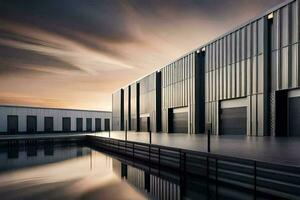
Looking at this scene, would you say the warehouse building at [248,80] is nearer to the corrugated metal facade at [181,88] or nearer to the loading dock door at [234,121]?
the loading dock door at [234,121]

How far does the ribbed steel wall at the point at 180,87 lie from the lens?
30.2 m

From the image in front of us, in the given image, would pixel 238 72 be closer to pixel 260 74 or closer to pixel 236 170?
pixel 260 74

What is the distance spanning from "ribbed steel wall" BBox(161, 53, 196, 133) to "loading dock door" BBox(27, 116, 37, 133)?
100ft

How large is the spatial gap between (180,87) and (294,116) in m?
16.4

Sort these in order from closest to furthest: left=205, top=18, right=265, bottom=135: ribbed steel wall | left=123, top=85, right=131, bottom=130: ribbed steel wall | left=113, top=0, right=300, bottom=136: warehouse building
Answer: left=113, top=0, right=300, bottom=136: warehouse building
left=205, top=18, right=265, bottom=135: ribbed steel wall
left=123, top=85, right=131, bottom=130: ribbed steel wall

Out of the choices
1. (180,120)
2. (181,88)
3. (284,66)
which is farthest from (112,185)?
(181,88)

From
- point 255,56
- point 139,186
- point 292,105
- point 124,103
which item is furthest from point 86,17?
point 124,103

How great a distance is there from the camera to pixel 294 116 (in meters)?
18.7

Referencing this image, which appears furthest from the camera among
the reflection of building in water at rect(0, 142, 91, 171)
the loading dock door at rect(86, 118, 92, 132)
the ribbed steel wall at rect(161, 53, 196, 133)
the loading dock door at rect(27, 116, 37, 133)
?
the loading dock door at rect(86, 118, 92, 132)

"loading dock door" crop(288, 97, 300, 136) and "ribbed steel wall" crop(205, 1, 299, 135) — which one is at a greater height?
"ribbed steel wall" crop(205, 1, 299, 135)

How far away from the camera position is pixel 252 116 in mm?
21234

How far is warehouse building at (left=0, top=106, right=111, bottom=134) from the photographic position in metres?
49.4

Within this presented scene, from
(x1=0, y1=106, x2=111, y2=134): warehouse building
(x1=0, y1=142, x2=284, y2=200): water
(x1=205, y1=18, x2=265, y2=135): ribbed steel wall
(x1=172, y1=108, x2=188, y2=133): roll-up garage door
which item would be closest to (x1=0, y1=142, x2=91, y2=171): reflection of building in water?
(x1=0, y1=142, x2=284, y2=200): water

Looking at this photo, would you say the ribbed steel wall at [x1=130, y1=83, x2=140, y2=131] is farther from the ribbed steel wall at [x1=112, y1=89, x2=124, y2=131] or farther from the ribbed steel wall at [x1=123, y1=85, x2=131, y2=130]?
the ribbed steel wall at [x1=112, y1=89, x2=124, y2=131]
